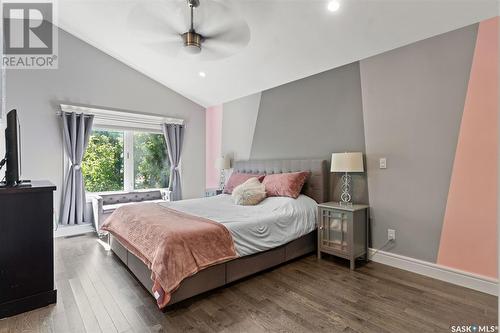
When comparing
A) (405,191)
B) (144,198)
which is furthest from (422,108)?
(144,198)

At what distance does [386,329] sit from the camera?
1.77m

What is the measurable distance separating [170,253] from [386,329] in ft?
5.45

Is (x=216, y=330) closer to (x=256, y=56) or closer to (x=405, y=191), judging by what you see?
(x=405, y=191)

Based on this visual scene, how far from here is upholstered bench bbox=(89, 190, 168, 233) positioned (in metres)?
3.97

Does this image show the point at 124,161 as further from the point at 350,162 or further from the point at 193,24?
the point at 350,162

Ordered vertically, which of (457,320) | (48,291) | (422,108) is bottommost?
(457,320)

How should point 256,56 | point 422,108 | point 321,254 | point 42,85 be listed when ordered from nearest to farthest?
point 422,108, point 321,254, point 256,56, point 42,85

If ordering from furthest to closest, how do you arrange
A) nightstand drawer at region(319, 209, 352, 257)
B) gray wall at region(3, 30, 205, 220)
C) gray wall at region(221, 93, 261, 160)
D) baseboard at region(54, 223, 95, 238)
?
gray wall at region(221, 93, 261, 160) → baseboard at region(54, 223, 95, 238) → gray wall at region(3, 30, 205, 220) → nightstand drawer at region(319, 209, 352, 257)

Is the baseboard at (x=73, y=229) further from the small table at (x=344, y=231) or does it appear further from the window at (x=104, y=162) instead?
the small table at (x=344, y=231)

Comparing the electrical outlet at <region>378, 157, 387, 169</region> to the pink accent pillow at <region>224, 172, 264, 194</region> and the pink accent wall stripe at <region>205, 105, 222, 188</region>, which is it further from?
the pink accent wall stripe at <region>205, 105, 222, 188</region>

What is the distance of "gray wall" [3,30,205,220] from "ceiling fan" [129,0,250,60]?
1648 millimetres

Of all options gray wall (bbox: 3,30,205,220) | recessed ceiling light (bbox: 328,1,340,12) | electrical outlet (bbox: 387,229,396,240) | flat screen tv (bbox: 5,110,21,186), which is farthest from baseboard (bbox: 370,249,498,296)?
gray wall (bbox: 3,30,205,220)

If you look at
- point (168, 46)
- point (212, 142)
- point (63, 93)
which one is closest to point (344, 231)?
point (168, 46)

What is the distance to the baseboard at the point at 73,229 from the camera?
3.95 meters
